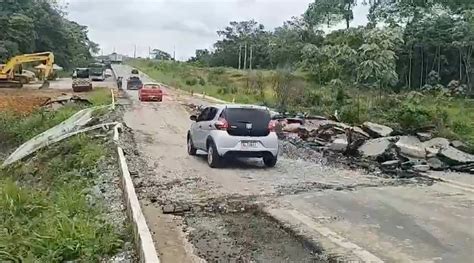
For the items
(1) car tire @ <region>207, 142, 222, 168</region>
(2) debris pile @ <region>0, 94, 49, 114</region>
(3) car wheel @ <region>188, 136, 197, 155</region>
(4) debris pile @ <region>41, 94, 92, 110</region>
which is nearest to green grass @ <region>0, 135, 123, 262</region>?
(3) car wheel @ <region>188, 136, 197, 155</region>

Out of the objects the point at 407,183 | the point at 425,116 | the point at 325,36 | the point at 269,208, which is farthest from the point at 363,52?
the point at 269,208

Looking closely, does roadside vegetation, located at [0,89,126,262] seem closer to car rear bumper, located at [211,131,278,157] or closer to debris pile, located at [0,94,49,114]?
car rear bumper, located at [211,131,278,157]

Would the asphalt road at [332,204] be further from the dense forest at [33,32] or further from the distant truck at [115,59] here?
the distant truck at [115,59]

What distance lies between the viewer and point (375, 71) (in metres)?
53.2

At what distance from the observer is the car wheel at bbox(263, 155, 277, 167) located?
15.8m

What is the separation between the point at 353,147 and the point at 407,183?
5479 mm

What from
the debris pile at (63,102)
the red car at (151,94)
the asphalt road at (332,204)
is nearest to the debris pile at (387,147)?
the asphalt road at (332,204)

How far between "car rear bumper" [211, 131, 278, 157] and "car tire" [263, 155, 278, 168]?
0.16 m

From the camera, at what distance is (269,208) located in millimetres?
10570

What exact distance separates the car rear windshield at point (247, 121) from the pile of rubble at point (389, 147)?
3289 mm

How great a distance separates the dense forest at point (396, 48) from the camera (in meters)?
55.4

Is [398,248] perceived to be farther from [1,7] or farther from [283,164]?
[1,7]

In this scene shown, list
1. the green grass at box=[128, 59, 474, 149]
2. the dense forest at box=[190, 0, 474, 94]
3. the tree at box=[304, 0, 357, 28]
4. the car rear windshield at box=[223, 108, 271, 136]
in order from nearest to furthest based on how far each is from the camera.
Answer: the car rear windshield at box=[223, 108, 271, 136] → the green grass at box=[128, 59, 474, 149] → the dense forest at box=[190, 0, 474, 94] → the tree at box=[304, 0, 357, 28]

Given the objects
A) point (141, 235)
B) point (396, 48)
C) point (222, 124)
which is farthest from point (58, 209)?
point (396, 48)
